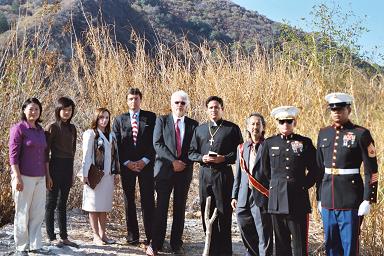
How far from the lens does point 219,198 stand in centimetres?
509

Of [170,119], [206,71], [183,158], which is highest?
[206,71]

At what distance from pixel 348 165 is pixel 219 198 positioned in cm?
145

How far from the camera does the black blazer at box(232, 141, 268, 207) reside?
467cm

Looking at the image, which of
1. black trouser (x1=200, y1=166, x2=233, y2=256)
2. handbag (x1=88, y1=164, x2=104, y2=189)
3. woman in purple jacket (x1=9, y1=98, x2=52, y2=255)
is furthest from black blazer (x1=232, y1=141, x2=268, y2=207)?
woman in purple jacket (x1=9, y1=98, x2=52, y2=255)

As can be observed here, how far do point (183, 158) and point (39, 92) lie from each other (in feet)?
9.11

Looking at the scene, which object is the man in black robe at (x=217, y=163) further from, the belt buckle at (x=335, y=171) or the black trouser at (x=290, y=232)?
the belt buckle at (x=335, y=171)

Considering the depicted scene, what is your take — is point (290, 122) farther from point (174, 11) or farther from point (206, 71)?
point (174, 11)

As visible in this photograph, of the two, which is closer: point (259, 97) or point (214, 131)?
point (214, 131)

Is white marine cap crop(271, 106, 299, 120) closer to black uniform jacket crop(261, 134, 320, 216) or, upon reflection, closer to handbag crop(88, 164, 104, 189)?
black uniform jacket crop(261, 134, 320, 216)

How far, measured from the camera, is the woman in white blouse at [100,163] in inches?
217

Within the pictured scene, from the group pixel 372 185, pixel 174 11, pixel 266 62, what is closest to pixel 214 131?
pixel 372 185

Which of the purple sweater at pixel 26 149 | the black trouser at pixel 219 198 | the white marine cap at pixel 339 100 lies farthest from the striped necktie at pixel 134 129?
the white marine cap at pixel 339 100

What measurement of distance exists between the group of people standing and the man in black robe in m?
0.01

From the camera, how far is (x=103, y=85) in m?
7.90
